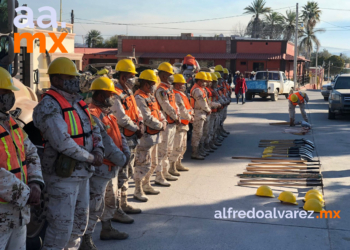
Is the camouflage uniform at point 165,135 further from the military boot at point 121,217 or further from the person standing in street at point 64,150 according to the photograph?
the person standing in street at point 64,150

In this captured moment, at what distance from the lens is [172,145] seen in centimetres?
790

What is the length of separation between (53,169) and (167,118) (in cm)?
412

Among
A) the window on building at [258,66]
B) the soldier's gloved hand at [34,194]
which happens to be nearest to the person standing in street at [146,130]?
the soldier's gloved hand at [34,194]

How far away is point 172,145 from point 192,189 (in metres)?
0.92

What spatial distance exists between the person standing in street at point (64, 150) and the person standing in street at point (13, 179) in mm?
485

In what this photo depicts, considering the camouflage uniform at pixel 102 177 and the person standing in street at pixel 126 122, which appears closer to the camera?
the camouflage uniform at pixel 102 177

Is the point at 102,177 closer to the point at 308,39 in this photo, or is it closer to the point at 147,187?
the point at 147,187

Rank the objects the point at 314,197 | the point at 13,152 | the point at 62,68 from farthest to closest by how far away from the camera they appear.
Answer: the point at 314,197 < the point at 62,68 < the point at 13,152

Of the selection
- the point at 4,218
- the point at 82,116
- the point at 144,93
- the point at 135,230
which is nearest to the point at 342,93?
the point at 144,93

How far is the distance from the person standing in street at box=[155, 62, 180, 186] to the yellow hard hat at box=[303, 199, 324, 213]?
2.39 m

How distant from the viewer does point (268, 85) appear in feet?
86.7

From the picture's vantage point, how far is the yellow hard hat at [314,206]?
6.19m

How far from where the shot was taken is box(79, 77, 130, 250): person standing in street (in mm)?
4445

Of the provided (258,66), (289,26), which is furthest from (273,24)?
(258,66)
